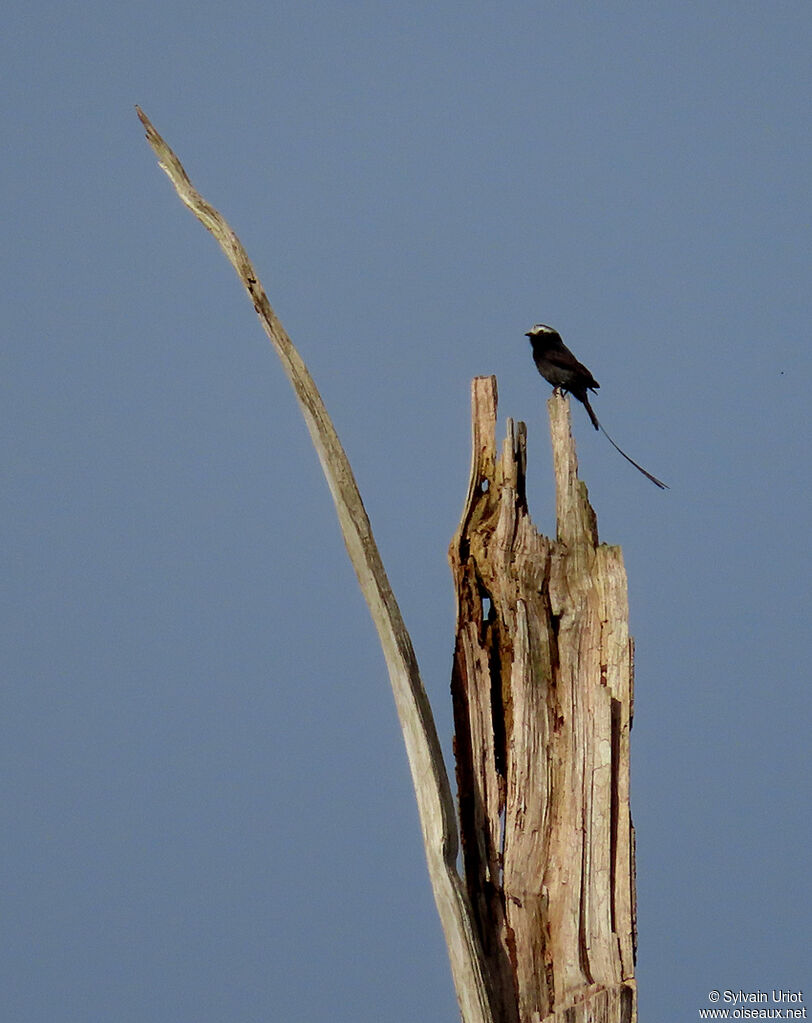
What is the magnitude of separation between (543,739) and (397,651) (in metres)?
0.56

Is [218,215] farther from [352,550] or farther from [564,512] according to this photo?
[564,512]

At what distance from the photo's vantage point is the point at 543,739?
15.2 ft

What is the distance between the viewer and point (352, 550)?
15.4ft

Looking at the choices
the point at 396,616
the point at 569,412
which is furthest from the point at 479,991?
the point at 569,412

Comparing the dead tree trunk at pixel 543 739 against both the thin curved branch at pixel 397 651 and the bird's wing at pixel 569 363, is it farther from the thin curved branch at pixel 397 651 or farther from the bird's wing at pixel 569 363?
the bird's wing at pixel 569 363

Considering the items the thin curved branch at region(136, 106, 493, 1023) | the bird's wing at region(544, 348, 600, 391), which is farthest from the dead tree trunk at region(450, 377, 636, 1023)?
the bird's wing at region(544, 348, 600, 391)

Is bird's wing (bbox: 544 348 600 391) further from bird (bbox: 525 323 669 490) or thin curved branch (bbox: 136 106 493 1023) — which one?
thin curved branch (bbox: 136 106 493 1023)

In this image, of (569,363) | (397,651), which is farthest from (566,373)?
(397,651)

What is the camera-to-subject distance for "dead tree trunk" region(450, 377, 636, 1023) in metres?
4.49

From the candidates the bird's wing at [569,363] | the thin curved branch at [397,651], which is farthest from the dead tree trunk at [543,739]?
the bird's wing at [569,363]

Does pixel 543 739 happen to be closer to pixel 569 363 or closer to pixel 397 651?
pixel 397 651

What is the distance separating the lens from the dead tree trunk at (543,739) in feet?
14.7

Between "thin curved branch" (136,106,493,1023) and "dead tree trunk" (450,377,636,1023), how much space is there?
4.2 inches

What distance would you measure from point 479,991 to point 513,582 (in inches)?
51.4
